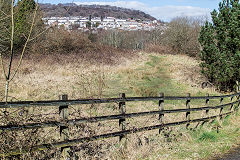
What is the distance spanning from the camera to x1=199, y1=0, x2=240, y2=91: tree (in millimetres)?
18375

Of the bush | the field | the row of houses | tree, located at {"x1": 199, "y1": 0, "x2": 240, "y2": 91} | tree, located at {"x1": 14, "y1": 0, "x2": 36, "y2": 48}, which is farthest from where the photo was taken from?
the bush

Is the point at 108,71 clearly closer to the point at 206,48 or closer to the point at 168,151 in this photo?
the point at 206,48

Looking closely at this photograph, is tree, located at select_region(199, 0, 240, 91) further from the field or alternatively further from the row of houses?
the row of houses

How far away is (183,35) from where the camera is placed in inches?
2154

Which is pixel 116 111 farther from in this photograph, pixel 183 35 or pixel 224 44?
pixel 183 35

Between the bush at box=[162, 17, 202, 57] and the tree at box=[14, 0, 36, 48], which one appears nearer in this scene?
the tree at box=[14, 0, 36, 48]

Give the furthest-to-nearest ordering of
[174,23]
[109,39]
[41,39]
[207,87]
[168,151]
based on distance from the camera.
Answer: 1. [109,39]
2. [174,23]
3. [41,39]
4. [207,87]
5. [168,151]

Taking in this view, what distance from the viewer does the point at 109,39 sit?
87.6 meters

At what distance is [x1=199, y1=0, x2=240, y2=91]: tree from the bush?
29771mm

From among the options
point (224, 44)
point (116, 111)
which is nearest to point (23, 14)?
point (116, 111)

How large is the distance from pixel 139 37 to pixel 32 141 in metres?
93.1

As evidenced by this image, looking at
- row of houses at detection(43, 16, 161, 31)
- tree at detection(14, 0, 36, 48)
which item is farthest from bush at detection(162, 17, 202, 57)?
tree at detection(14, 0, 36, 48)

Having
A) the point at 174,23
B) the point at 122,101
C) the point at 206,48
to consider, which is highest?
the point at 174,23

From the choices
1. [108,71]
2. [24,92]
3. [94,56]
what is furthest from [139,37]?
Answer: [24,92]
